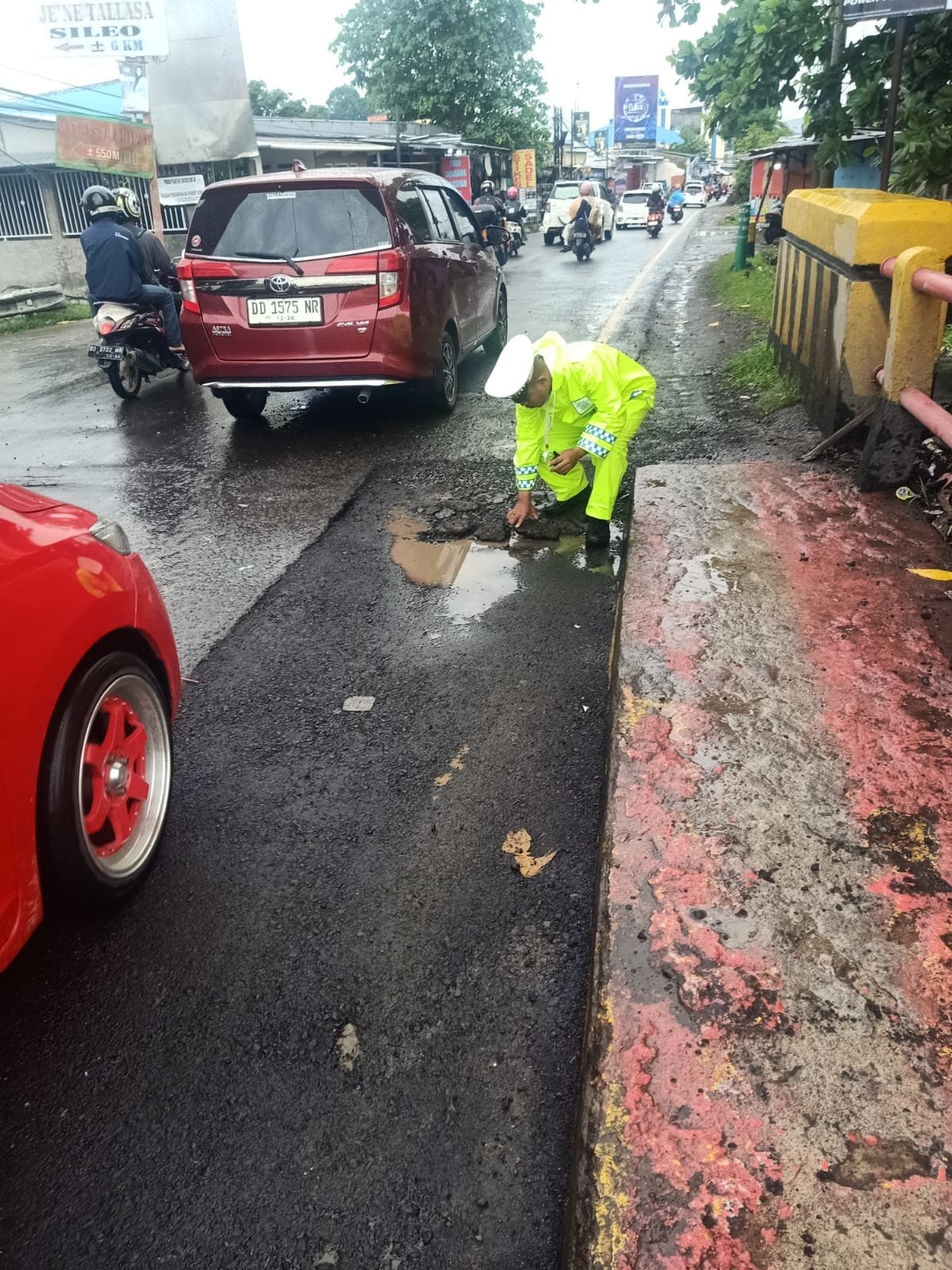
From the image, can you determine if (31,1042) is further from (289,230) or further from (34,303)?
(34,303)

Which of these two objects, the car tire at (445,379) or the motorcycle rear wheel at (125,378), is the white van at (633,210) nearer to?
the motorcycle rear wheel at (125,378)

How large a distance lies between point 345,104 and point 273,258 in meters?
72.0

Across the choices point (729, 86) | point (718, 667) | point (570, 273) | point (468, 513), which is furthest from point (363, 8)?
point (718, 667)

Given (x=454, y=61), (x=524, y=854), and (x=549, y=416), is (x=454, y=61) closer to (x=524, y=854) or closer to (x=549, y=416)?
(x=549, y=416)

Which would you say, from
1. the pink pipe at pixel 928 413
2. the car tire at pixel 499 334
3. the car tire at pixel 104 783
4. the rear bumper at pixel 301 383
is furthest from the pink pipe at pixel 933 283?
the car tire at pixel 499 334

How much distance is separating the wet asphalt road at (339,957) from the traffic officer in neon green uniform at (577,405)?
357 mm

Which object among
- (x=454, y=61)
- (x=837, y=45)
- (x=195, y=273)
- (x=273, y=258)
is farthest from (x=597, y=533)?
(x=454, y=61)

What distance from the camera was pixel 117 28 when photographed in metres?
14.9

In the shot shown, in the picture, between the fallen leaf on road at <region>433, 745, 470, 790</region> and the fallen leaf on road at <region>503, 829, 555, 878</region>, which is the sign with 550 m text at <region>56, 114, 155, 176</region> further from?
the fallen leaf on road at <region>503, 829, 555, 878</region>

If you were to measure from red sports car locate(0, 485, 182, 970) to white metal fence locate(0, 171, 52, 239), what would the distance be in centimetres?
2167

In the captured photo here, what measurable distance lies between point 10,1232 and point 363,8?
45.2m

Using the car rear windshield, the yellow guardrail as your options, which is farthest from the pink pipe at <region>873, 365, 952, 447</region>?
the car rear windshield

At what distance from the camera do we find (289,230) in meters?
6.53

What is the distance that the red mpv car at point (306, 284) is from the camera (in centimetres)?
647
